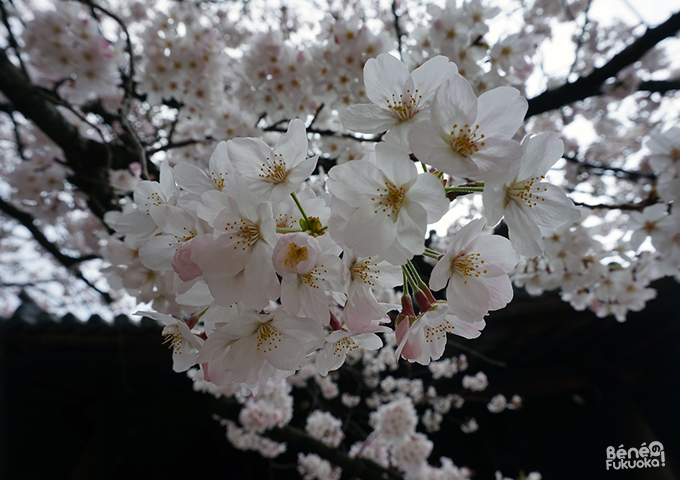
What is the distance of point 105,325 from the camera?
9.29 feet

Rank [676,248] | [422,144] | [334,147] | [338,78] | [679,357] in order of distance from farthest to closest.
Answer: [679,357]
[334,147]
[338,78]
[676,248]
[422,144]

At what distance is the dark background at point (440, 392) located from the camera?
119 inches

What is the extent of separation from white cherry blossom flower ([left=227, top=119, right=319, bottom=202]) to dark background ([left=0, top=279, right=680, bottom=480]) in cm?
251

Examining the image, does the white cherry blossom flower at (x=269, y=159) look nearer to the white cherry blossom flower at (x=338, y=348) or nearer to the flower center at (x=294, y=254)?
the flower center at (x=294, y=254)

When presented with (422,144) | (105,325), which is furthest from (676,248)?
(105,325)

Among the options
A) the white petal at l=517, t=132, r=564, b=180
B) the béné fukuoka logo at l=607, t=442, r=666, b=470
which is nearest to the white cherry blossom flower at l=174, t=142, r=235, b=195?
the white petal at l=517, t=132, r=564, b=180

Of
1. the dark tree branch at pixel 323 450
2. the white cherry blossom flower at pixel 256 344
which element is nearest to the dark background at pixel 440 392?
the dark tree branch at pixel 323 450

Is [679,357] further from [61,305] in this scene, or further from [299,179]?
[61,305]

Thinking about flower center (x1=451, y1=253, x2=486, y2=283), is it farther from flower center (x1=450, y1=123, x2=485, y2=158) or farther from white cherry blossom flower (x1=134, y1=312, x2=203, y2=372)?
white cherry blossom flower (x1=134, y1=312, x2=203, y2=372)

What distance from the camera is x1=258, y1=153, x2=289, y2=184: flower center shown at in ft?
2.52

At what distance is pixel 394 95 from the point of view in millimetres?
804

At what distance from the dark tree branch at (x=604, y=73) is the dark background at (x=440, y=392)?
4.86 feet

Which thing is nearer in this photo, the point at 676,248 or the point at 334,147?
the point at 676,248

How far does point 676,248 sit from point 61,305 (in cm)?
861
